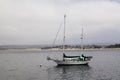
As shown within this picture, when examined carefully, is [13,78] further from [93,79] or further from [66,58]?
[66,58]

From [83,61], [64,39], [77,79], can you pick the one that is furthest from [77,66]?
[77,79]

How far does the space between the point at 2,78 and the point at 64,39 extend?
1023 inches

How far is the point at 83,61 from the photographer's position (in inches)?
3280

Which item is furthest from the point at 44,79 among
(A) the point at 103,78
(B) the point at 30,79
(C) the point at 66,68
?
(C) the point at 66,68

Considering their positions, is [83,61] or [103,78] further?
[83,61]

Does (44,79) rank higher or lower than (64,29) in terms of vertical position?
lower

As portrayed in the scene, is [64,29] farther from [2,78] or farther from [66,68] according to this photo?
[2,78]

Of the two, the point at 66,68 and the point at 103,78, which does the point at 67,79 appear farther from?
the point at 66,68

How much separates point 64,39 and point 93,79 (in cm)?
2588

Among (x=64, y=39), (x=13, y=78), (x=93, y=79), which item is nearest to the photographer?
(x=93, y=79)

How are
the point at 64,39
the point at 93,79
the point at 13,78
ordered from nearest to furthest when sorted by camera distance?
the point at 93,79 < the point at 13,78 < the point at 64,39

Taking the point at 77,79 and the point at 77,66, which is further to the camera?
the point at 77,66

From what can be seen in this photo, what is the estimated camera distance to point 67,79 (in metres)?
56.0

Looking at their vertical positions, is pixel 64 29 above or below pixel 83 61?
above
